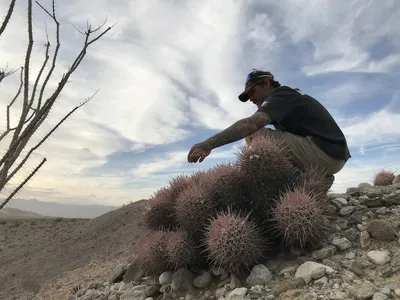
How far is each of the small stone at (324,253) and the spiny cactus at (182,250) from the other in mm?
1207

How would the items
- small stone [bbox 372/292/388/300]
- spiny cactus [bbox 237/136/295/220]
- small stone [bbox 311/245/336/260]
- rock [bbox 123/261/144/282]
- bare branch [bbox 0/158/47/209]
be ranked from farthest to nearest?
1. rock [bbox 123/261/144/282]
2. spiny cactus [bbox 237/136/295/220]
3. small stone [bbox 311/245/336/260]
4. small stone [bbox 372/292/388/300]
5. bare branch [bbox 0/158/47/209]

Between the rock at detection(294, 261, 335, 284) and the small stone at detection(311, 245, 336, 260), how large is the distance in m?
0.19

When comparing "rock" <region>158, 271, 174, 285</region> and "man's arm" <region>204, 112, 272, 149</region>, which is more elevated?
"man's arm" <region>204, 112, 272, 149</region>

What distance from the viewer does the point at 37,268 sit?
10062mm

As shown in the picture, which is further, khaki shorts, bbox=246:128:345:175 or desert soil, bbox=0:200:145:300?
desert soil, bbox=0:200:145:300

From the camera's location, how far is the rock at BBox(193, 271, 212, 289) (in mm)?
4176

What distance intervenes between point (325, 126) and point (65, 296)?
448 cm

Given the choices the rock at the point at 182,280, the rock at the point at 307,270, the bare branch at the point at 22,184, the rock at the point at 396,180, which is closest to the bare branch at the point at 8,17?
the bare branch at the point at 22,184

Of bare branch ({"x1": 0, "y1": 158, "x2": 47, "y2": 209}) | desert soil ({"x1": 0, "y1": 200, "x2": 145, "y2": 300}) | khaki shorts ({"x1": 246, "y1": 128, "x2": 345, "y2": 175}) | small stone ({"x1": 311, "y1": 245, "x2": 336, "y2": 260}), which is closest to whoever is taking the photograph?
bare branch ({"x1": 0, "y1": 158, "x2": 47, "y2": 209})

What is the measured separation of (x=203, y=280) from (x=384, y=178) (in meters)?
4.87

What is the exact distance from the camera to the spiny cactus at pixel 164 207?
5.01 meters

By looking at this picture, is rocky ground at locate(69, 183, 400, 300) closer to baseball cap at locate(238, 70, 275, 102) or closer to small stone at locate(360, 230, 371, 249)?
small stone at locate(360, 230, 371, 249)

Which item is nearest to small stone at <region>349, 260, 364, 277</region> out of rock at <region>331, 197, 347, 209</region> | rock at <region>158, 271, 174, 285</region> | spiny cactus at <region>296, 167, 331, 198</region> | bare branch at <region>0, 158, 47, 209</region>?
spiny cactus at <region>296, 167, 331, 198</region>

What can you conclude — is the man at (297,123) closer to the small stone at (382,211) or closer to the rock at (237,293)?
the small stone at (382,211)
